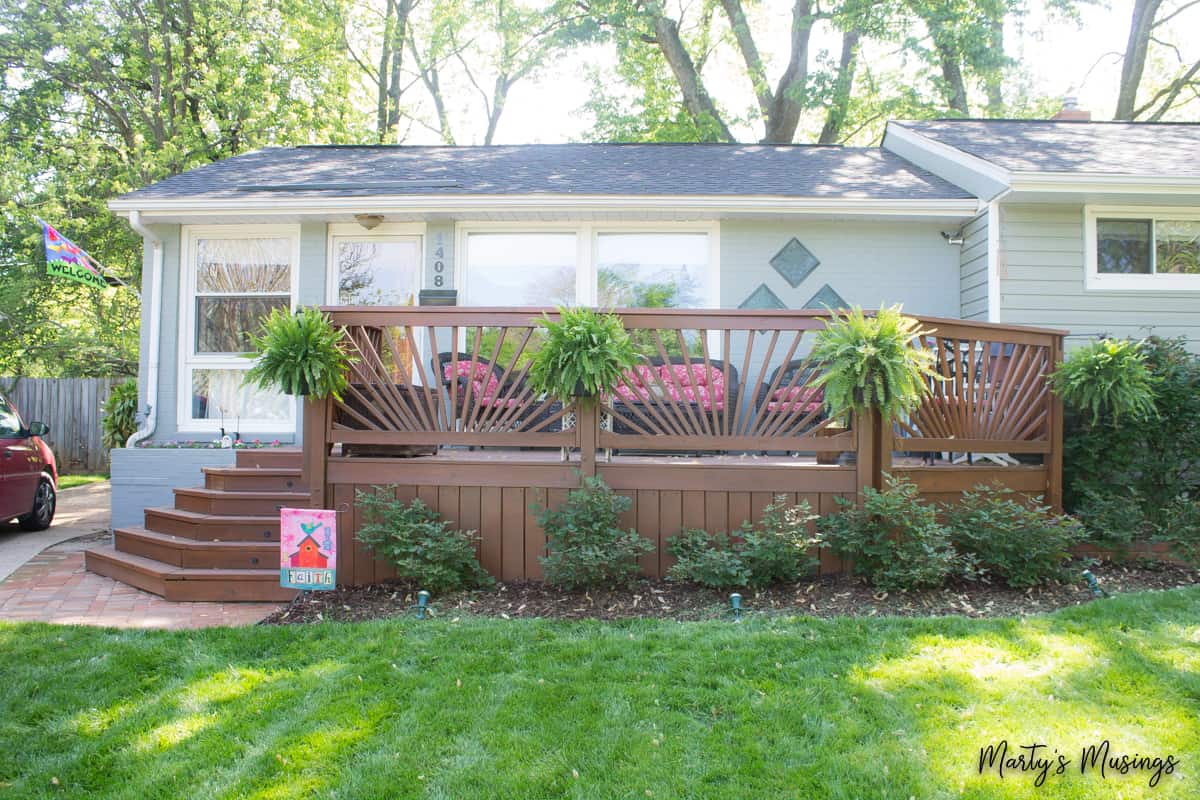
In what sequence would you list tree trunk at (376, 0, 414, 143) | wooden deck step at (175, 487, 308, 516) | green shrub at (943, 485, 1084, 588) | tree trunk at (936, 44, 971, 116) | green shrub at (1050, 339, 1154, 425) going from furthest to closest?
tree trunk at (376, 0, 414, 143) → tree trunk at (936, 44, 971, 116) → wooden deck step at (175, 487, 308, 516) → green shrub at (1050, 339, 1154, 425) → green shrub at (943, 485, 1084, 588)

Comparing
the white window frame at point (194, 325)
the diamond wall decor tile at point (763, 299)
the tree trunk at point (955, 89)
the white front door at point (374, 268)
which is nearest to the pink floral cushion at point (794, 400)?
the diamond wall decor tile at point (763, 299)

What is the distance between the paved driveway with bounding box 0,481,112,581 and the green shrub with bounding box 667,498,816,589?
4.86 m

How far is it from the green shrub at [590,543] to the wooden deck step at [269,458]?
2.33 metres

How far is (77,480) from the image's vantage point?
11.6m

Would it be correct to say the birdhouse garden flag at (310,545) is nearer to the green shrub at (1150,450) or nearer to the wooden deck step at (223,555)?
the wooden deck step at (223,555)

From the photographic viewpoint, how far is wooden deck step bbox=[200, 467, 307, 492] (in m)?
5.15

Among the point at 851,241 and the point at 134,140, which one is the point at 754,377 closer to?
the point at 851,241

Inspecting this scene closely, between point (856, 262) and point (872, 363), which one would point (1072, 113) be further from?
point (872, 363)

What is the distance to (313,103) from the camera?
15633 millimetres

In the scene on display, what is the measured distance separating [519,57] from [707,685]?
64.1 feet

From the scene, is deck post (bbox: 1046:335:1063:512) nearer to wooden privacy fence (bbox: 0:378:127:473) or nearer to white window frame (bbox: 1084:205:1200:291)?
white window frame (bbox: 1084:205:1200:291)

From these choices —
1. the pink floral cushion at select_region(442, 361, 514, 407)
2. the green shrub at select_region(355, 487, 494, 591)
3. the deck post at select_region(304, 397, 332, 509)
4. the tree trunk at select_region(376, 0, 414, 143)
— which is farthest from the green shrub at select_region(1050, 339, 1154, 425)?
the tree trunk at select_region(376, 0, 414, 143)

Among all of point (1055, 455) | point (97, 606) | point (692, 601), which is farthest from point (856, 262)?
point (97, 606)

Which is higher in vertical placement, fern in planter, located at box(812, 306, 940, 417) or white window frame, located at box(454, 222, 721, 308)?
white window frame, located at box(454, 222, 721, 308)
